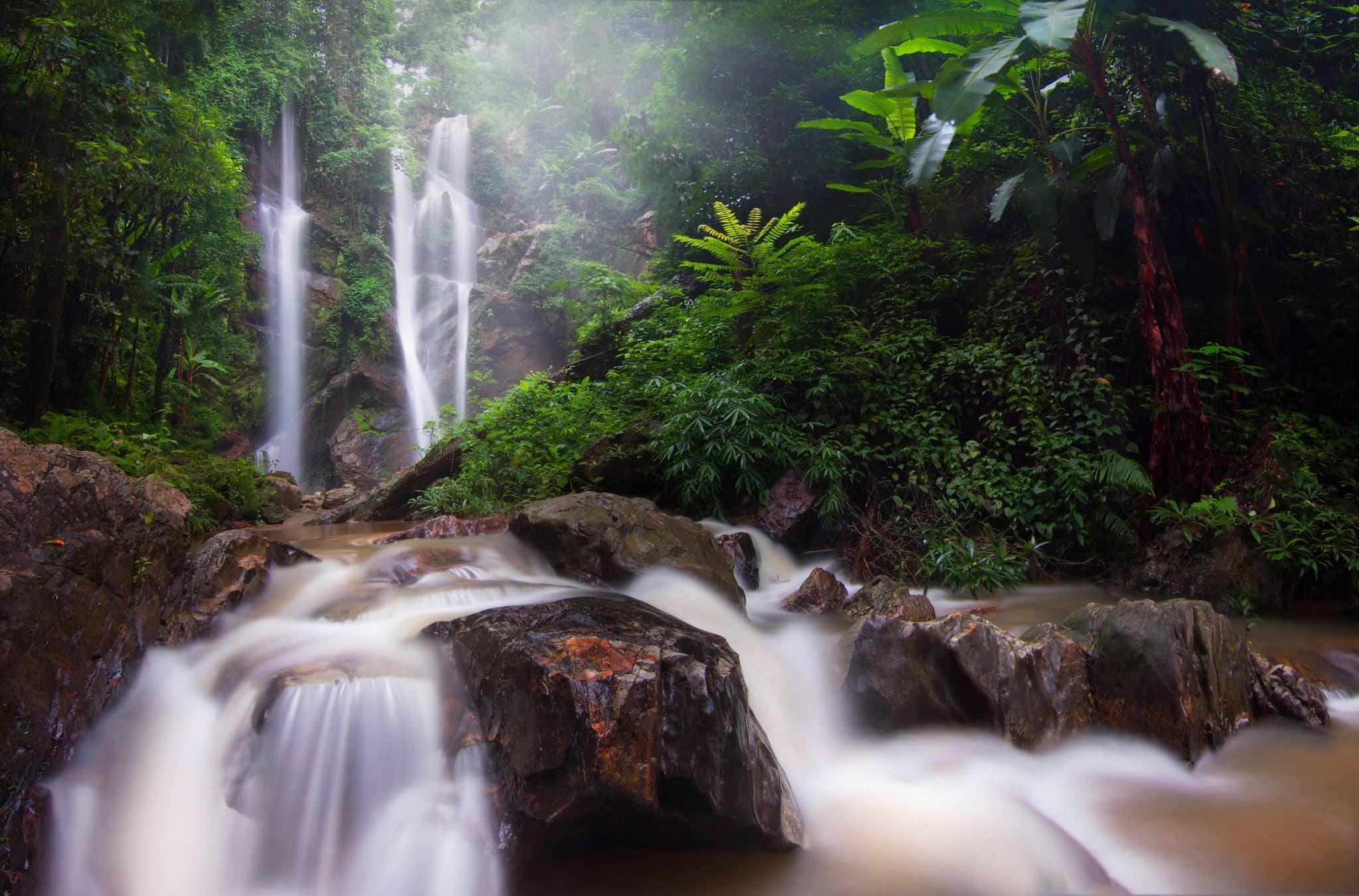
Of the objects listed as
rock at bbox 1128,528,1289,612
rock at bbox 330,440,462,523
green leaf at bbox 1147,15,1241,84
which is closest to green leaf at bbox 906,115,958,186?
green leaf at bbox 1147,15,1241,84

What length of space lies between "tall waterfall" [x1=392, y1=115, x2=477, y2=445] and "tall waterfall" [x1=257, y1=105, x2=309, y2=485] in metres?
2.82

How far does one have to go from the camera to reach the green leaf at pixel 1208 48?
4.71 metres

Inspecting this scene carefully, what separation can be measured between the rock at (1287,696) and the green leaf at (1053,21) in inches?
166

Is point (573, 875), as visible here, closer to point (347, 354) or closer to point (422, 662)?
point (422, 662)

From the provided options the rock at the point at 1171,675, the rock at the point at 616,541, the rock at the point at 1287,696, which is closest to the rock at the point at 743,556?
the rock at the point at 616,541

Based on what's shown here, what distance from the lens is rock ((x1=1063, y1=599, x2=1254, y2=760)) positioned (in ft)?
10.0

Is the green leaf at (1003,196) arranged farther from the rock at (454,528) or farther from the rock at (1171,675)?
the rock at (454,528)

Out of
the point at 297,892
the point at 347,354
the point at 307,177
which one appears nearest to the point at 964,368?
the point at 297,892

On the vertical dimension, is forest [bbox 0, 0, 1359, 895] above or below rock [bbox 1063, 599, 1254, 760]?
above

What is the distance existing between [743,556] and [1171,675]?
3193 mm

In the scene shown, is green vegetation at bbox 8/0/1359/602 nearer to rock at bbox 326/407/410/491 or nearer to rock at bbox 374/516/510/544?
rock at bbox 374/516/510/544

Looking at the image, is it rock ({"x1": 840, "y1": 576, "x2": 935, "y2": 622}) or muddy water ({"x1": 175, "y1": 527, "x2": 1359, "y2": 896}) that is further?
rock ({"x1": 840, "y1": 576, "x2": 935, "y2": 622})

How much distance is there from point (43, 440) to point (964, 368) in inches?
375

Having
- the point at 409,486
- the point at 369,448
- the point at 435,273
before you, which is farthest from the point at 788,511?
the point at 435,273
